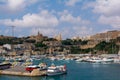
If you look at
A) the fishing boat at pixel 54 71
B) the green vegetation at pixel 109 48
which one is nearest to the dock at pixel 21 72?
the fishing boat at pixel 54 71

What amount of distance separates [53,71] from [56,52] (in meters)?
75.4

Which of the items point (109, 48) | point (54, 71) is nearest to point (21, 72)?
point (54, 71)

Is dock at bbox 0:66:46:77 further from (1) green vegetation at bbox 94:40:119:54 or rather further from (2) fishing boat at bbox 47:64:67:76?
(1) green vegetation at bbox 94:40:119:54

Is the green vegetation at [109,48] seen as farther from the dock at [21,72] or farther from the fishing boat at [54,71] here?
the dock at [21,72]

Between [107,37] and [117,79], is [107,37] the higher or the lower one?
the higher one

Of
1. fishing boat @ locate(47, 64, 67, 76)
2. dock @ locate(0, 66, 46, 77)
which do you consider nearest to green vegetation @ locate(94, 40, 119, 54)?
fishing boat @ locate(47, 64, 67, 76)

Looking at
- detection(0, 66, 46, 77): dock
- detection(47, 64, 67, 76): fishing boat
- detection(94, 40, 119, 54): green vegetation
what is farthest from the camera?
detection(94, 40, 119, 54): green vegetation

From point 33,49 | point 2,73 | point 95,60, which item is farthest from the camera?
point 33,49

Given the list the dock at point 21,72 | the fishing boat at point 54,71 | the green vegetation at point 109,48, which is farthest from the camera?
the green vegetation at point 109,48

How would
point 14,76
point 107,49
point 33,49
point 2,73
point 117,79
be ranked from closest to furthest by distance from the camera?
point 117,79 < point 14,76 < point 2,73 < point 107,49 < point 33,49

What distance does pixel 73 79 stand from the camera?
34.6 metres

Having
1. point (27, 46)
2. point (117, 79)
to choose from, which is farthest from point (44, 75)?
point (27, 46)

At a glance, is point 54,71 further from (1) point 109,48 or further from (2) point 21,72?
(1) point 109,48

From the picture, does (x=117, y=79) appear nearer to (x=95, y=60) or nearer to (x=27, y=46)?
(x=95, y=60)
